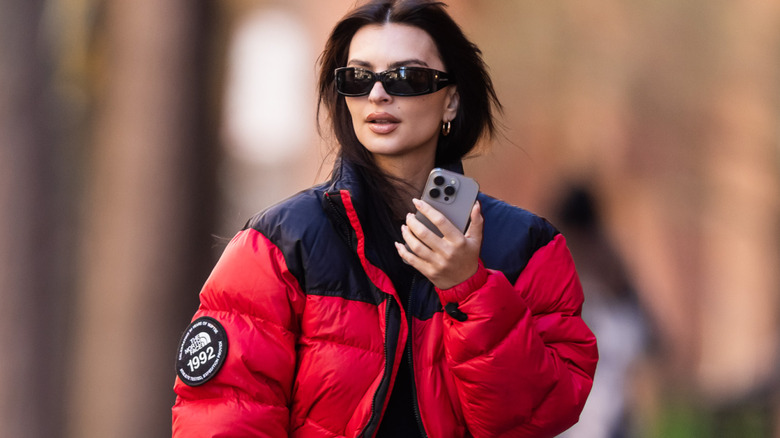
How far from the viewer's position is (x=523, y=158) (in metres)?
3.59

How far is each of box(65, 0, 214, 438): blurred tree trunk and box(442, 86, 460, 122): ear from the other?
5.33 feet

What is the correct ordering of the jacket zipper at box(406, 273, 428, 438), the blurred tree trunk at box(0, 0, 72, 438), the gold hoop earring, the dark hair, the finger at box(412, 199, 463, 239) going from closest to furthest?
the finger at box(412, 199, 463, 239), the jacket zipper at box(406, 273, 428, 438), the dark hair, the gold hoop earring, the blurred tree trunk at box(0, 0, 72, 438)

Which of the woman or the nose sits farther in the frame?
the nose

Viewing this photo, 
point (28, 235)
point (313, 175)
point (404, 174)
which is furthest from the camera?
point (313, 175)

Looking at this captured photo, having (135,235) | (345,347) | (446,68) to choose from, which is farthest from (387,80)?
(135,235)

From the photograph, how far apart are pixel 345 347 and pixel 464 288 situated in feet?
0.96

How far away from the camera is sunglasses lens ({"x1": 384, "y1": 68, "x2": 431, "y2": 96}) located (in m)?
2.07

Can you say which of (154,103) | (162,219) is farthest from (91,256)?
(154,103)

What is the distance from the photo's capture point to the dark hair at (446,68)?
2148mm

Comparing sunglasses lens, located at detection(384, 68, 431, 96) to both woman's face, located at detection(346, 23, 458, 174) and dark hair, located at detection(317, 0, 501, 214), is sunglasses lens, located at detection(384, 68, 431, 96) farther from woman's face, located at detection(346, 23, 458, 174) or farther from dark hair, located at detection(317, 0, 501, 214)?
dark hair, located at detection(317, 0, 501, 214)

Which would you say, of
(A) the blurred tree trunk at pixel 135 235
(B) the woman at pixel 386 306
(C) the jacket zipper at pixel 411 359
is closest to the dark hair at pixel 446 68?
(B) the woman at pixel 386 306

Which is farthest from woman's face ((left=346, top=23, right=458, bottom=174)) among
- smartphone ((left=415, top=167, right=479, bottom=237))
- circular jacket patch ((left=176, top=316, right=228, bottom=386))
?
circular jacket patch ((left=176, top=316, right=228, bottom=386))

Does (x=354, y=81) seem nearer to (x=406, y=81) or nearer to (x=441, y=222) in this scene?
(x=406, y=81)

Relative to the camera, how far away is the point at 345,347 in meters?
1.89
